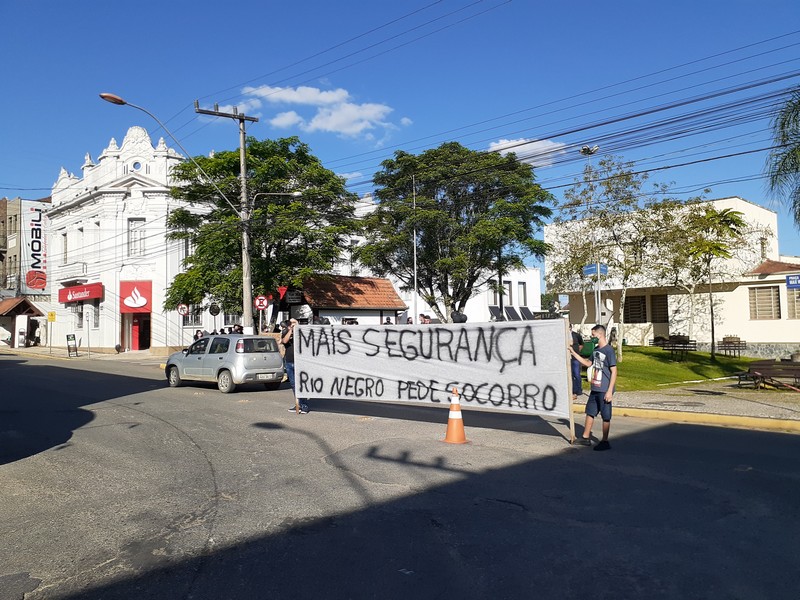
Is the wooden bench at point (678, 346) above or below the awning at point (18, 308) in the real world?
below

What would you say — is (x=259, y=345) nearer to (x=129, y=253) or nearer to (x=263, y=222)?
(x=263, y=222)

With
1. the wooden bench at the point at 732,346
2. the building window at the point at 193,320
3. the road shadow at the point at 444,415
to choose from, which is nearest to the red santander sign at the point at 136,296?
the building window at the point at 193,320

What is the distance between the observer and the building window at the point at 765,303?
33.0m

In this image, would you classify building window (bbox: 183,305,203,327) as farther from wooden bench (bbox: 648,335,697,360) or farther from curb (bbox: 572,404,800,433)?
curb (bbox: 572,404,800,433)

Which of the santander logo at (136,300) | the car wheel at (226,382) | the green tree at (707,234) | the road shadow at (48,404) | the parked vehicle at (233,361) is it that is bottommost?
the road shadow at (48,404)

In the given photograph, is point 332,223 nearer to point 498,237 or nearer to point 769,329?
point 498,237

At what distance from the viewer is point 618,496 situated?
6.55 meters

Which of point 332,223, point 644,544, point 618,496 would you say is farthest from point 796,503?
point 332,223

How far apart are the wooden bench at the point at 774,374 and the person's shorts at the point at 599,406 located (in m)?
9.01

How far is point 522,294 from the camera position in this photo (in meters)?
58.5

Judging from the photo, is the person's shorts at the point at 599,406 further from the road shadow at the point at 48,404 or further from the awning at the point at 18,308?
the awning at the point at 18,308

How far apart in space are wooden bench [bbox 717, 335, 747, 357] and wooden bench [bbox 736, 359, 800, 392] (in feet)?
55.7

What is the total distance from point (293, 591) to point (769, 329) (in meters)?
35.1

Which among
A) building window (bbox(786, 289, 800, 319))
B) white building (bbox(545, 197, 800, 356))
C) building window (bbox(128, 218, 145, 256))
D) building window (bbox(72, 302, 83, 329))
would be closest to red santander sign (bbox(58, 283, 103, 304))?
building window (bbox(72, 302, 83, 329))
